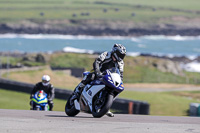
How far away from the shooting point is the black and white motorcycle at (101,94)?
1077 cm

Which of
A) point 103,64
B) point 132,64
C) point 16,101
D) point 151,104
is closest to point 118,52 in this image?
point 103,64

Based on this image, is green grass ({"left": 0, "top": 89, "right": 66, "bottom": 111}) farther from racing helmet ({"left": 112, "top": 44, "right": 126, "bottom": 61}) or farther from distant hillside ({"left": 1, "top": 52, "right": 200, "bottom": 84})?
distant hillside ({"left": 1, "top": 52, "right": 200, "bottom": 84})

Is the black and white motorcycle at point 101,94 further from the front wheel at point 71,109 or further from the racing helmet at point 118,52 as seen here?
the racing helmet at point 118,52

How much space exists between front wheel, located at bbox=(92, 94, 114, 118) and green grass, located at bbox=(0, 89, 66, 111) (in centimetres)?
1402

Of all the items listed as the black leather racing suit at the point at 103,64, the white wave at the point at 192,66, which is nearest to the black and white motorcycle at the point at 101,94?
the black leather racing suit at the point at 103,64

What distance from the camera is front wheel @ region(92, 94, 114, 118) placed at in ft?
35.2

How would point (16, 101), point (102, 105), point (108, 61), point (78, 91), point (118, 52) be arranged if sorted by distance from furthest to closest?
point (16, 101), point (78, 91), point (108, 61), point (118, 52), point (102, 105)

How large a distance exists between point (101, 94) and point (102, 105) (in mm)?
242

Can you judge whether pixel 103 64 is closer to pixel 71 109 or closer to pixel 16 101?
pixel 71 109

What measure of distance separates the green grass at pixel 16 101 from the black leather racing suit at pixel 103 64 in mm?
13831

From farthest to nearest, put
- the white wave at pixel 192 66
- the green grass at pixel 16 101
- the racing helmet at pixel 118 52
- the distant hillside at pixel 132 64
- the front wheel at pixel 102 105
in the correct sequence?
the white wave at pixel 192 66
the distant hillside at pixel 132 64
the green grass at pixel 16 101
the racing helmet at pixel 118 52
the front wheel at pixel 102 105

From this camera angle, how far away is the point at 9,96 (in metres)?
28.6

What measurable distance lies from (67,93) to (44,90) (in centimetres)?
1255

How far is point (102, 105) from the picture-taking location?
11.0 metres
